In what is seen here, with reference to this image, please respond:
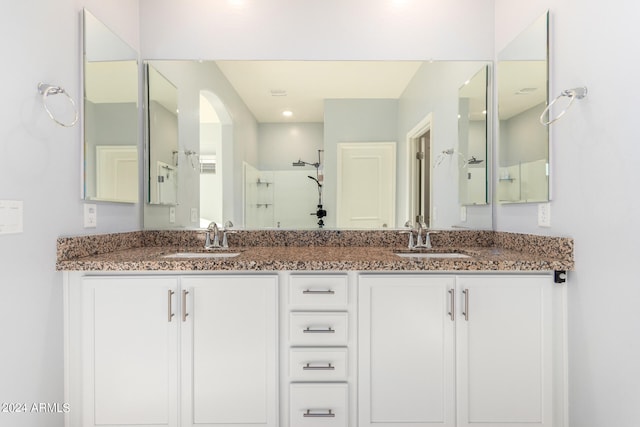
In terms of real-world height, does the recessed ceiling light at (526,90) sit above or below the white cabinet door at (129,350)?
above

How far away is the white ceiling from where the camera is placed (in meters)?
2.09

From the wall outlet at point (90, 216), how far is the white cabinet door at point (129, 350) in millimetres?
304

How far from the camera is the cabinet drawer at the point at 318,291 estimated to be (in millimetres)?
1502

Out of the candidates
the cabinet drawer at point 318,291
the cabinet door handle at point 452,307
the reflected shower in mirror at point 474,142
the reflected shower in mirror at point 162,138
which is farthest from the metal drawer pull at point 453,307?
the reflected shower in mirror at point 162,138

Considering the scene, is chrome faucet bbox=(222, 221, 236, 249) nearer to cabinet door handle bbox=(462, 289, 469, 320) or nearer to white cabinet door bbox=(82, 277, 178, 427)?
white cabinet door bbox=(82, 277, 178, 427)

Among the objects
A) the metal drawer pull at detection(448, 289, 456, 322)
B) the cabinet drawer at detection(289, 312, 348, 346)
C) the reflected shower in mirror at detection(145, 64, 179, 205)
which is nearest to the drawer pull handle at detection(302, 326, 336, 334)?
the cabinet drawer at detection(289, 312, 348, 346)

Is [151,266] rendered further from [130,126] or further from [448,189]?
[448,189]

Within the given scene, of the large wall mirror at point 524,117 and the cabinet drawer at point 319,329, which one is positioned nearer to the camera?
the cabinet drawer at point 319,329

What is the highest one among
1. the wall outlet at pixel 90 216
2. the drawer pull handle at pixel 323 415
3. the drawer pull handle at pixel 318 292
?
the wall outlet at pixel 90 216

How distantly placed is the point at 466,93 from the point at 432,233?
0.84m

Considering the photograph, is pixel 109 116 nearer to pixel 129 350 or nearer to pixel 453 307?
pixel 129 350

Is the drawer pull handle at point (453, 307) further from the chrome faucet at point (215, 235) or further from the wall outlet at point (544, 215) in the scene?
the chrome faucet at point (215, 235)

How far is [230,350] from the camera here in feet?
4.89

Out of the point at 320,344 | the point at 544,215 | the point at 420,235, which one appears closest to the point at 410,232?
the point at 420,235
